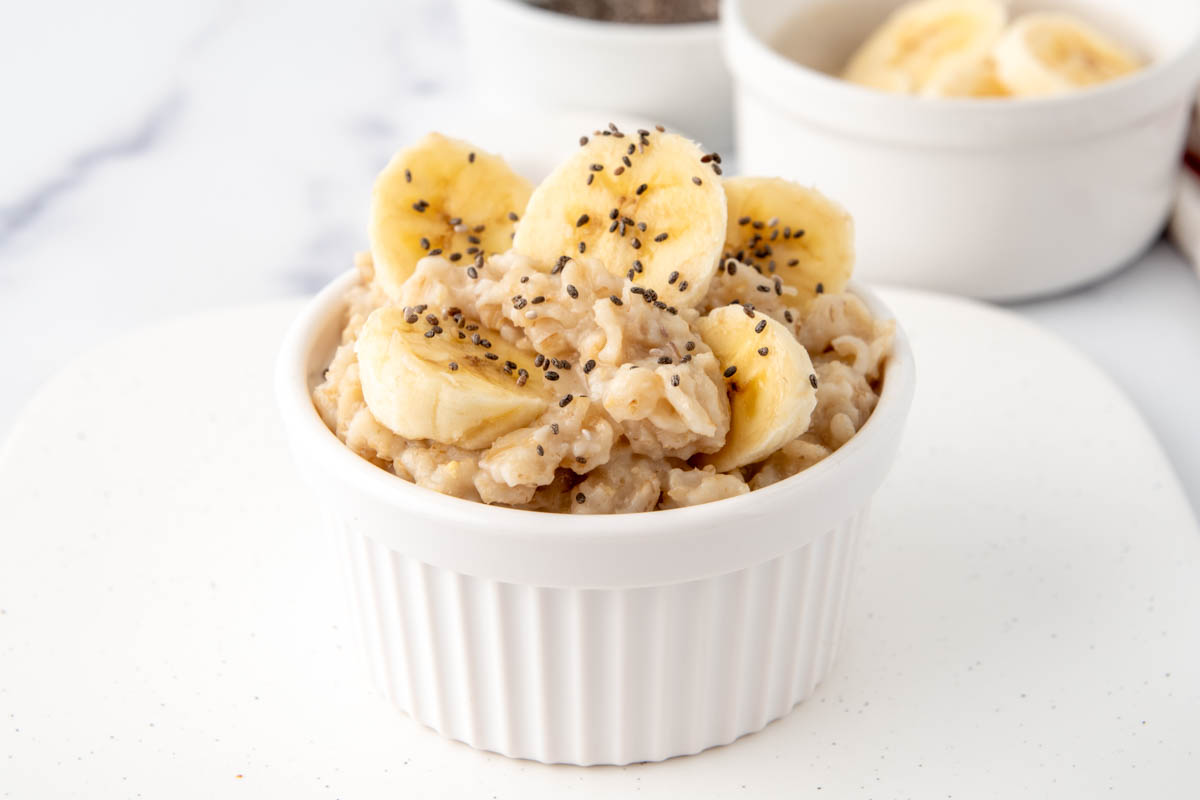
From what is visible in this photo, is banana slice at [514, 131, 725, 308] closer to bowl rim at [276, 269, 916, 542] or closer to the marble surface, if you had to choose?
bowl rim at [276, 269, 916, 542]

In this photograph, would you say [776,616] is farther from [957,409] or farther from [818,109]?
[818,109]

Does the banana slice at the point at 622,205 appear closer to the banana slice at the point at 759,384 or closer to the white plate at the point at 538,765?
the banana slice at the point at 759,384

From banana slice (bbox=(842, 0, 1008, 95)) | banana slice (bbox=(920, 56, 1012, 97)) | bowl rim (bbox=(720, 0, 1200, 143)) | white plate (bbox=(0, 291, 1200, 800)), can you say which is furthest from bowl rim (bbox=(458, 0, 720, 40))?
white plate (bbox=(0, 291, 1200, 800))

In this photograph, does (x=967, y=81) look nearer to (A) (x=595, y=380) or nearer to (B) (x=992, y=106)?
(B) (x=992, y=106)

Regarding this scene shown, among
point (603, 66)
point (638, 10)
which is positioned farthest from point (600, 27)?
point (638, 10)

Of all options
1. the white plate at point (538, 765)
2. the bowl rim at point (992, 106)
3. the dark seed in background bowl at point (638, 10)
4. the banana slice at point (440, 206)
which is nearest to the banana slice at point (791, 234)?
the banana slice at point (440, 206)

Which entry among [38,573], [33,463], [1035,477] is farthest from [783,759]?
[33,463]
